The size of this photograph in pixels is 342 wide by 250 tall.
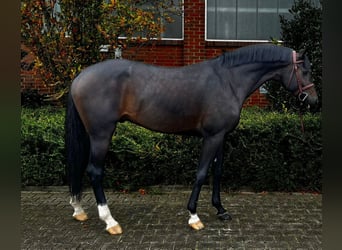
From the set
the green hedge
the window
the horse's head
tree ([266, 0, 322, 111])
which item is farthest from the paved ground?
the window

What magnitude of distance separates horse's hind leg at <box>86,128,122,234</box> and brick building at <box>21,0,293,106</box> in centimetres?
457

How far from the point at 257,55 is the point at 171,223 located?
2212 mm

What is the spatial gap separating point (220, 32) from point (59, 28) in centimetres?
400

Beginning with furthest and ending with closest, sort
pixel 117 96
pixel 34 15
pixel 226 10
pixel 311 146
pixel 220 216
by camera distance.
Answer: pixel 226 10, pixel 34 15, pixel 311 146, pixel 220 216, pixel 117 96

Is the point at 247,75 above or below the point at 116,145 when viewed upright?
above

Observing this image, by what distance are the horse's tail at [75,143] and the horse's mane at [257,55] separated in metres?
1.81

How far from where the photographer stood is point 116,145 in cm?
602

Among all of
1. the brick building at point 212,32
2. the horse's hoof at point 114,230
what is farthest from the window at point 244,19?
the horse's hoof at point 114,230

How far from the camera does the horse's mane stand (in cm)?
447

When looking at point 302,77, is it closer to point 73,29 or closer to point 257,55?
point 257,55

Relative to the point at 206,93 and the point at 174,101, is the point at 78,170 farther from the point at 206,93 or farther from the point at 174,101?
the point at 206,93

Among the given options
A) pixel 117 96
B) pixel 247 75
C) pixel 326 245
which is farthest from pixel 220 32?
pixel 326 245

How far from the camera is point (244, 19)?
9055 mm

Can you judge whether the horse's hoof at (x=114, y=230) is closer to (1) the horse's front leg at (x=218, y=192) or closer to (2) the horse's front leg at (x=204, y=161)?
(2) the horse's front leg at (x=204, y=161)
